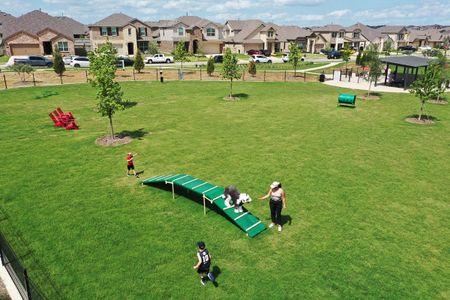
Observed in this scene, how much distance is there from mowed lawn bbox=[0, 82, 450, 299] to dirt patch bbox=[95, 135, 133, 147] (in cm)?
53

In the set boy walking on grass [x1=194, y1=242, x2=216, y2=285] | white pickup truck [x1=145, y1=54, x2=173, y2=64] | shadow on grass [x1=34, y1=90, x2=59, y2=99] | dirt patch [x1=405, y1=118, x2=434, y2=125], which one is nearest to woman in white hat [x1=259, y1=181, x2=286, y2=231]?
boy walking on grass [x1=194, y1=242, x2=216, y2=285]

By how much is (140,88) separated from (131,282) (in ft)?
108

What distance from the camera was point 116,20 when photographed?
7362 centimetres

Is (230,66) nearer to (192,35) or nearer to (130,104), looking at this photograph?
(130,104)

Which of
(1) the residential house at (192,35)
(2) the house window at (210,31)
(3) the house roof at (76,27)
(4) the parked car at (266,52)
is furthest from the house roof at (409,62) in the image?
(3) the house roof at (76,27)

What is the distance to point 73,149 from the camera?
20328 mm

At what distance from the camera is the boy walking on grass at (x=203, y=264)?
9289 mm

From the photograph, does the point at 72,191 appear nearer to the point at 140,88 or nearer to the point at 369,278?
the point at 369,278

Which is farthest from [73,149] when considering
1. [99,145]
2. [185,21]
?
[185,21]

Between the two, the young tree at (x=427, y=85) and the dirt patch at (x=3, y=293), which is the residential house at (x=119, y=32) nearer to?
the young tree at (x=427, y=85)

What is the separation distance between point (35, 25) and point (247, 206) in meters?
78.1

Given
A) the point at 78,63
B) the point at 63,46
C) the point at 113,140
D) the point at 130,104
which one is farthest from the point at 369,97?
the point at 63,46

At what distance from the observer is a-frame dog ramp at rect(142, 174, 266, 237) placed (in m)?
12.0

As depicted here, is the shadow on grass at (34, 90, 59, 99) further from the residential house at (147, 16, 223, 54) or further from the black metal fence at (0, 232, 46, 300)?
the residential house at (147, 16, 223, 54)
